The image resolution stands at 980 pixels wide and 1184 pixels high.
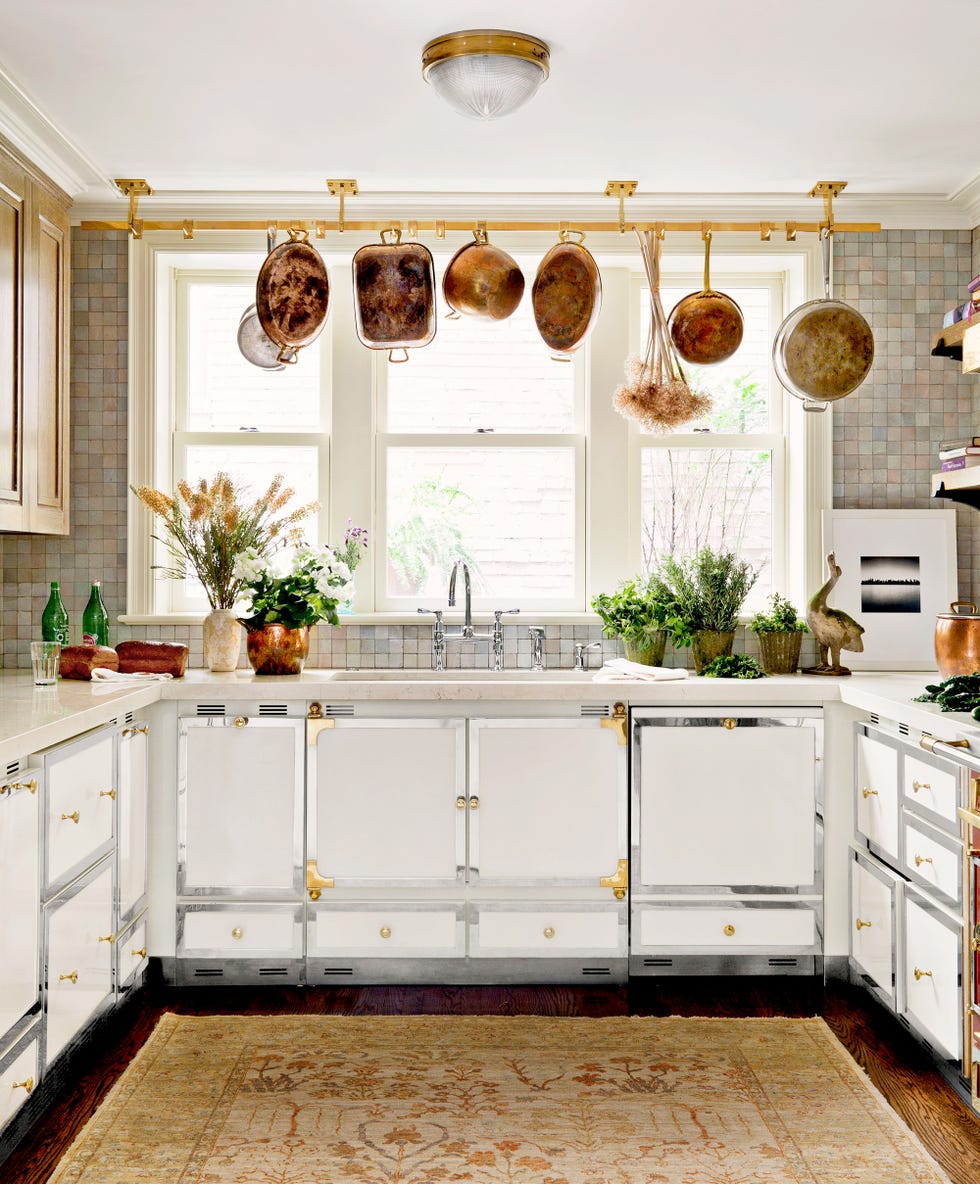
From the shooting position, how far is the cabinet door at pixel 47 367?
310 centimetres

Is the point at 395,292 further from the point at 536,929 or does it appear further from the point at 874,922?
the point at 874,922

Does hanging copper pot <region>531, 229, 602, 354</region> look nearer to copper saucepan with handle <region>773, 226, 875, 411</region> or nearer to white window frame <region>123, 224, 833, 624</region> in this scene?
white window frame <region>123, 224, 833, 624</region>

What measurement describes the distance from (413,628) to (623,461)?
3.12 ft

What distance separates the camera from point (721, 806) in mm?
2943

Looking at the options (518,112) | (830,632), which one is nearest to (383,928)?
(830,632)

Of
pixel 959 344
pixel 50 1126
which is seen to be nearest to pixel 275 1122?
pixel 50 1126

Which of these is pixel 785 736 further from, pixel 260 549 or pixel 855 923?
pixel 260 549

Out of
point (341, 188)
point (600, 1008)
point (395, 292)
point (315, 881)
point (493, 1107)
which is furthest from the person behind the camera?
point (341, 188)

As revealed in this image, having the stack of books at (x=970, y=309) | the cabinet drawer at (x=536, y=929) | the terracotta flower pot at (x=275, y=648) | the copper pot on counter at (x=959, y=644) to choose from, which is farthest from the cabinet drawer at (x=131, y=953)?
the stack of books at (x=970, y=309)

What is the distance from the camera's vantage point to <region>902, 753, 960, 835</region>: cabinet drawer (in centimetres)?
225

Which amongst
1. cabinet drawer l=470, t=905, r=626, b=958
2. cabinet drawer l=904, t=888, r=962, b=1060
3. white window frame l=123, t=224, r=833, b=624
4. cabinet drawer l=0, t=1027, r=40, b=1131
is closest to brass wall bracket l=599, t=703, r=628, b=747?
cabinet drawer l=470, t=905, r=626, b=958

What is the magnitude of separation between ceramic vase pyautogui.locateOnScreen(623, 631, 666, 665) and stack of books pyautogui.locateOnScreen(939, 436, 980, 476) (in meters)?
1.01

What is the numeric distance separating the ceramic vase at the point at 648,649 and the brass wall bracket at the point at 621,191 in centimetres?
134

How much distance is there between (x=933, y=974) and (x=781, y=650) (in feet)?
4.14
